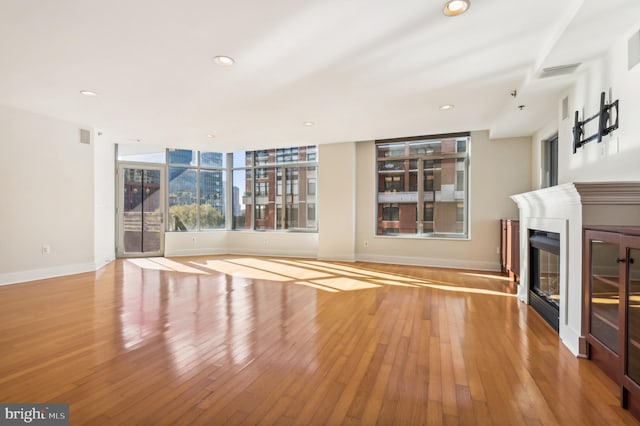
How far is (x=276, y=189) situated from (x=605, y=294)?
6.68 metres

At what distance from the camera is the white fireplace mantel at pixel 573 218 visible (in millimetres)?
2109

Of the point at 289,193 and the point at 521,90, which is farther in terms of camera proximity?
the point at 289,193

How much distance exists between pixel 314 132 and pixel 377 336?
413 centimetres

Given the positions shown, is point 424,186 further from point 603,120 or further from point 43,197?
point 43,197

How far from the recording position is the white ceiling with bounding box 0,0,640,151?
2.21 meters

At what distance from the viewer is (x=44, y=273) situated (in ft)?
16.0

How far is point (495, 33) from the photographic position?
247 cm

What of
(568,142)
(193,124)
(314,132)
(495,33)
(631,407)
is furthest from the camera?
(314,132)

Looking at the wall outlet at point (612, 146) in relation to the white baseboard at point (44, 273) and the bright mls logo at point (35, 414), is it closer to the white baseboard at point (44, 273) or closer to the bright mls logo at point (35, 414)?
the bright mls logo at point (35, 414)

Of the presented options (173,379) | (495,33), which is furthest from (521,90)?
(173,379)

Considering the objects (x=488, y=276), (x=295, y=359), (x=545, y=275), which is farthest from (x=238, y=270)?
(x=545, y=275)

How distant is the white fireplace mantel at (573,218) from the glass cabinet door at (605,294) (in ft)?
0.52

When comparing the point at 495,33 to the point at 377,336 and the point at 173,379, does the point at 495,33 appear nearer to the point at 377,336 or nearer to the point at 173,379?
the point at 377,336

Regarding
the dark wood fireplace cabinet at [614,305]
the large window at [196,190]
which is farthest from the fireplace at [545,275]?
the large window at [196,190]
